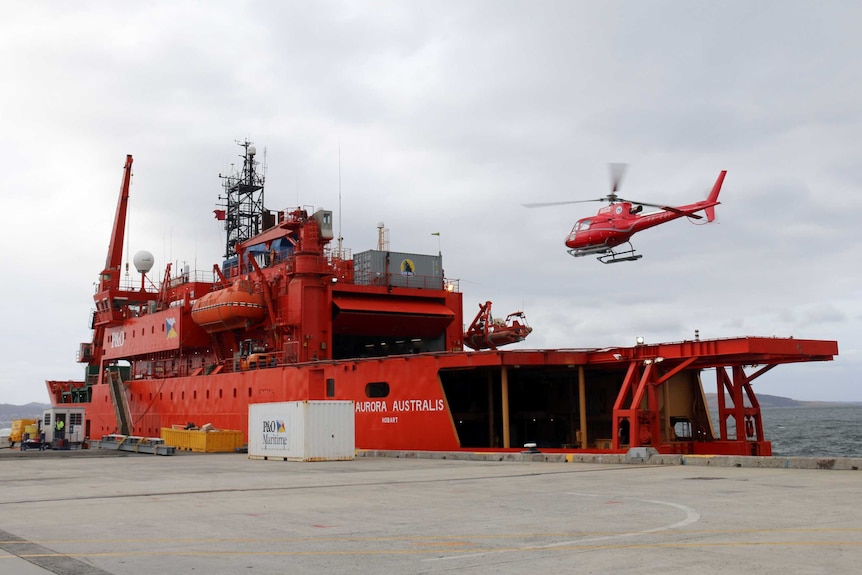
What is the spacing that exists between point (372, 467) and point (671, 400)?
484 inches

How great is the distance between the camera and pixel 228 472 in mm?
24078

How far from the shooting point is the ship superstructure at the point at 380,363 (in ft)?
94.9

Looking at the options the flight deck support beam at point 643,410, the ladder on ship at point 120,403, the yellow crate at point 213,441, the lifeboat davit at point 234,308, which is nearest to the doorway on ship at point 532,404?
the flight deck support beam at point 643,410

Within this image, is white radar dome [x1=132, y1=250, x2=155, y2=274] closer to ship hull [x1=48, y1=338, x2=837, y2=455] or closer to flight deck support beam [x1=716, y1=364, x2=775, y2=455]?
ship hull [x1=48, y1=338, x2=837, y2=455]

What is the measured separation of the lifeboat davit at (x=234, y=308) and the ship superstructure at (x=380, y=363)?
0.34 ft

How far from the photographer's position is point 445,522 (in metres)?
12.4

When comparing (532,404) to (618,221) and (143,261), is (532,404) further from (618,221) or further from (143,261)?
(143,261)

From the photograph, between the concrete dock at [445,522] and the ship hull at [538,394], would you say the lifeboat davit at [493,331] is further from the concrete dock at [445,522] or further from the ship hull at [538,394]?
the concrete dock at [445,522]

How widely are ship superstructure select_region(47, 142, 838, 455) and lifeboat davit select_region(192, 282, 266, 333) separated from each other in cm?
10

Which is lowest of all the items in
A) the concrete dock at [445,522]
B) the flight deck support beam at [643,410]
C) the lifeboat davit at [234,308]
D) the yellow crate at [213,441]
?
the concrete dock at [445,522]

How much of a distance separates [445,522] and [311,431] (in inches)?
696

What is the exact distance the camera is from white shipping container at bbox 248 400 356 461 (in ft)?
96.8

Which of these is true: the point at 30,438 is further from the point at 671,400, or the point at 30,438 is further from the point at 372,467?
the point at 671,400

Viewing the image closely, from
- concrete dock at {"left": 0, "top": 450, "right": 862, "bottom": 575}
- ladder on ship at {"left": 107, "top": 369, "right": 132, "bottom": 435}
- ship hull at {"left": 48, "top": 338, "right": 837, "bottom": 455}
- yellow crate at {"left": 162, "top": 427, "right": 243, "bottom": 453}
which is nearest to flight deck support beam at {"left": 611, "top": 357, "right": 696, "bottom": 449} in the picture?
ship hull at {"left": 48, "top": 338, "right": 837, "bottom": 455}
